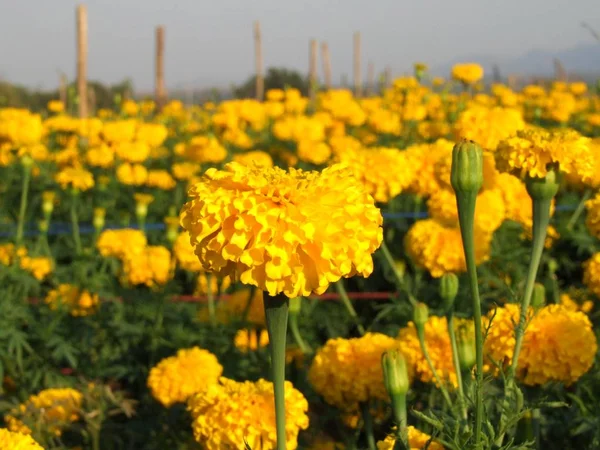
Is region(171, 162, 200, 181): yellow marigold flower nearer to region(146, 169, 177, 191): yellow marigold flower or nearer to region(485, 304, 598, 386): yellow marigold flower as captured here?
region(146, 169, 177, 191): yellow marigold flower

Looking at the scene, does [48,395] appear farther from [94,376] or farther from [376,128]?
[376,128]

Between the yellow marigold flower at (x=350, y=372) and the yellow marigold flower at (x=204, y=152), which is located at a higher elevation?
the yellow marigold flower at (x=204, y=152)

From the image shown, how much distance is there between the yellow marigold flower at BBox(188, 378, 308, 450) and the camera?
1327 mm

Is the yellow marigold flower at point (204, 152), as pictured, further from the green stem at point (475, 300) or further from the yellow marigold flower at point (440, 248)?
the green stem at point (475, 300)

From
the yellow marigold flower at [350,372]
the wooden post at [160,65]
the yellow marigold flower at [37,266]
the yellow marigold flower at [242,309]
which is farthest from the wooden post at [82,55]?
the yellow marigold flower at [350,372]

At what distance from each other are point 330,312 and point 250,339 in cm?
49

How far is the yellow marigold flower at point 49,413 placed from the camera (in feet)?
5.57

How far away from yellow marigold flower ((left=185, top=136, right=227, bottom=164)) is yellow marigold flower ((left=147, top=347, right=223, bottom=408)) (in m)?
2.86

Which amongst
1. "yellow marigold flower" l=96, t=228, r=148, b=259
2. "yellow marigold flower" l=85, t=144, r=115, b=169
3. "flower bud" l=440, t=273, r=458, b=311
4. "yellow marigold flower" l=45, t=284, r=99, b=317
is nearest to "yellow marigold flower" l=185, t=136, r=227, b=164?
"yellow marigold flower" l=85, t=144, r=115, b=169

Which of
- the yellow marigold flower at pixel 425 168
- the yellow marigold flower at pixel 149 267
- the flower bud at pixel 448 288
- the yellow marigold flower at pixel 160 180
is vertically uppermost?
the yellow marigold flower at pixel 425 168

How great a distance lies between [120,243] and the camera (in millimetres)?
2957

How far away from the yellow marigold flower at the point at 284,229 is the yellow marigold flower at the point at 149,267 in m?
1.78

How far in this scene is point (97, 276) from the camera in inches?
109

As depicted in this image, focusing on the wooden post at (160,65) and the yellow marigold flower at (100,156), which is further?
the wooden post at (160,65)
